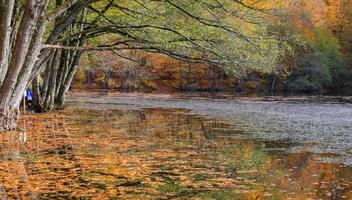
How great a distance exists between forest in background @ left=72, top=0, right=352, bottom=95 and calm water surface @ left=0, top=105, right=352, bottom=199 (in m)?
47.8

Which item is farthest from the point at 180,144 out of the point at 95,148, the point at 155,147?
the point at 95,148

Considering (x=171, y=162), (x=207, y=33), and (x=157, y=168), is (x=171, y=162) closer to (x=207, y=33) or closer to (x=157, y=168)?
(x=157, y=168)

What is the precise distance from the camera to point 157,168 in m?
10.9

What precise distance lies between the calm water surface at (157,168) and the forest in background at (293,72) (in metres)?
47.8

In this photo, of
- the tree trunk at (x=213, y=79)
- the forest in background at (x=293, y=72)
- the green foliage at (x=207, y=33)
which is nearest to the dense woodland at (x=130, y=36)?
the green foliage at (x=207, y=33)

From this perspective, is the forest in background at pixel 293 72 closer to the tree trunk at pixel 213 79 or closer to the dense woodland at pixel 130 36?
the tree trunk at pixel 213 79

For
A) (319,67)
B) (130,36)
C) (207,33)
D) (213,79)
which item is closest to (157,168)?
(207,33)

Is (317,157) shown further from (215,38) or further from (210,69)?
(210,69)

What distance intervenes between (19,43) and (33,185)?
6535 millimetres

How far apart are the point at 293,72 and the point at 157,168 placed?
190 ft

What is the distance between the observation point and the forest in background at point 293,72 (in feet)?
216

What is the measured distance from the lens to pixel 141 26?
63.6 ft

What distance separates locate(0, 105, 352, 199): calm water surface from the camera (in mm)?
8742

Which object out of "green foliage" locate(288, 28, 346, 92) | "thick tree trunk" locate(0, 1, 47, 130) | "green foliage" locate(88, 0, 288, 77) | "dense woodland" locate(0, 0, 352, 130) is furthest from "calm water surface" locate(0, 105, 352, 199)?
"green foliage" locate(288, 28, 346, 92)
